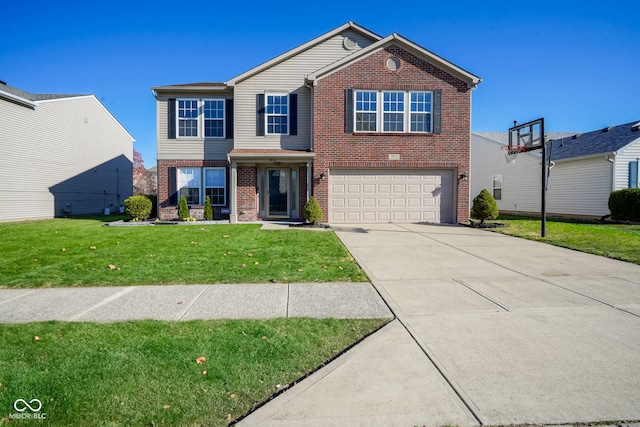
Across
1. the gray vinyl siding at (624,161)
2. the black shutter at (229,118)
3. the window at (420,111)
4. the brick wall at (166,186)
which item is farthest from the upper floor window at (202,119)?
the gray vinyl siding at (624,161)

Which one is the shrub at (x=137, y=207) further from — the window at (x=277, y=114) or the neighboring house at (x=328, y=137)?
the window at (x=277, y=114)

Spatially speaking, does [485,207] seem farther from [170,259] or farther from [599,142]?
[599,142]

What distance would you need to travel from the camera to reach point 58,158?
58.4ft

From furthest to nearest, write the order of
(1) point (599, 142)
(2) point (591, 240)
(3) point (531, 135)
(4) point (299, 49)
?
(1) point (599, 142) < (4) point (299, 49) < (3) point (531, 135) < (2) point (591, 240)

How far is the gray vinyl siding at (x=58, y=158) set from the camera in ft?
49.4

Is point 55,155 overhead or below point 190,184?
overhead

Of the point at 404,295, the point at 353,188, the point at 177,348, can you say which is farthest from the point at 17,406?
the point at 353,188

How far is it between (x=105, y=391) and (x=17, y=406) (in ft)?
1.74

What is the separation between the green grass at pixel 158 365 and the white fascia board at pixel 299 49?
1229cm

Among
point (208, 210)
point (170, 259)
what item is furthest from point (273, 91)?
point (170, 259)

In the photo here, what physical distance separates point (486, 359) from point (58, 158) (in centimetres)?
2240

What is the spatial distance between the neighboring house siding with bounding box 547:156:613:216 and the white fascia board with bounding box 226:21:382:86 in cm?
1281

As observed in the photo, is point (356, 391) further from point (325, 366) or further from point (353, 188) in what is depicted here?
point (353, 188)

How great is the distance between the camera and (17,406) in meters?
Result: 2.17
